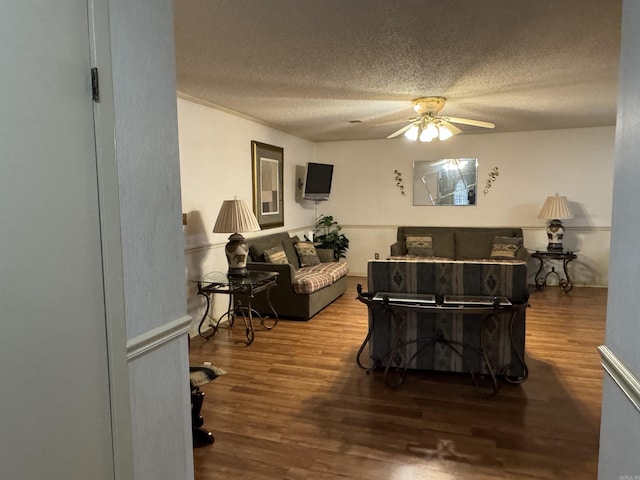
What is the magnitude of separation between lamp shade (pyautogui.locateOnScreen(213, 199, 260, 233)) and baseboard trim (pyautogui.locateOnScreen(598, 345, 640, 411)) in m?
3.33

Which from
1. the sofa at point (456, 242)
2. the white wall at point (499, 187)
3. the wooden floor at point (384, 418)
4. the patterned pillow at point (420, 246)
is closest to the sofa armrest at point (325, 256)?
the sofa at point (456, 242)

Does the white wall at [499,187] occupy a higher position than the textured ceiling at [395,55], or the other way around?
the textured ceiling at [395,55]

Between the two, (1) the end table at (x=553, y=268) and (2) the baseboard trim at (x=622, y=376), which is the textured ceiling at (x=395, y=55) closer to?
(2) the baseboard trim at (x=622, y=376)

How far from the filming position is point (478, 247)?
6.51 m

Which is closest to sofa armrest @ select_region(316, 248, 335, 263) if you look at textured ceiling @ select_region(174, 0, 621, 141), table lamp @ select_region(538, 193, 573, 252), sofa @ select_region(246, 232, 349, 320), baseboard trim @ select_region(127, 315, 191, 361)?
sofa @ select_region(246, 232, 349, 320)

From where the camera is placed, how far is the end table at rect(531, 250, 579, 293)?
6078 millimetres

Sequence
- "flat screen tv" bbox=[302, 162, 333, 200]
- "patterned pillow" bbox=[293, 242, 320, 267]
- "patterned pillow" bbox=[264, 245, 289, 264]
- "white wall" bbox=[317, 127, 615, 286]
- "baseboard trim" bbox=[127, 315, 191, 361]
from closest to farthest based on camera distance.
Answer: "baseboard trim" bbox=[127, 315, 191, 361]
"patterned pillow" bbox=[264, 245, 289, 264]
"patterned pillow" bbox=[293, 242, 320, 267]
"white wall" bbox=[317, 127, 615, 286]
"flat screen tv" bbox=[302, 162, 333, 200]

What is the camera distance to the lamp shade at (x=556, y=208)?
19.5ft

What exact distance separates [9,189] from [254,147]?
181 inches

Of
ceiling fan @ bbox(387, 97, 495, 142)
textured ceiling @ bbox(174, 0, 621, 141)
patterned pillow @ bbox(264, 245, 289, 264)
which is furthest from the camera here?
patterned pillow @ bbox(264, 245, 289, 264)

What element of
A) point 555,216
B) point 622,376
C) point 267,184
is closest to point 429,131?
point 267,184

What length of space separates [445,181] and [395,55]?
4.23 metres

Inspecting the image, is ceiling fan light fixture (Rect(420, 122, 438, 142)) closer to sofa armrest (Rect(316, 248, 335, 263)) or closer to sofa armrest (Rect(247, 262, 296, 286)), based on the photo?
sofa armrest (Rect(247, 262, 296, 286))

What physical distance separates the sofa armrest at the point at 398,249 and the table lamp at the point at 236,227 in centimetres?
275
